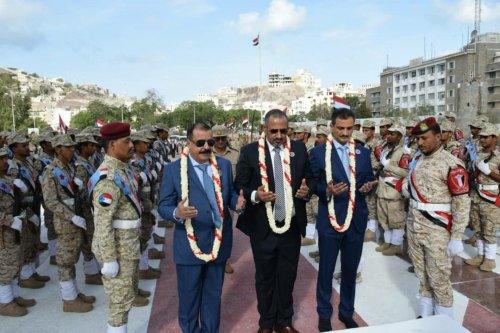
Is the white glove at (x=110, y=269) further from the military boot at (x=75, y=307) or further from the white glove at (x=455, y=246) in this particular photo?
the white glove at (x=455, y=246)

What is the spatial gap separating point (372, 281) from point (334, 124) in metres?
2.34

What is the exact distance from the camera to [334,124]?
3914 millimetres

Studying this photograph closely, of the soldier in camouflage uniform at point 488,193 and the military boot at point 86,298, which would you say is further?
the soldier in camouflage uniform at point 488,193

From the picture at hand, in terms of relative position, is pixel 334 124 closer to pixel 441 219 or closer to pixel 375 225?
pixel 441 219

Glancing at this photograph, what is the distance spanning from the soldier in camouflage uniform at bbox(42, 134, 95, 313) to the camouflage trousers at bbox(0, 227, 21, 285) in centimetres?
45

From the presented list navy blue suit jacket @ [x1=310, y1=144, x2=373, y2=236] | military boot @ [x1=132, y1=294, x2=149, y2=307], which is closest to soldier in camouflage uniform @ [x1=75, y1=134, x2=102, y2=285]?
military boot @ [x1=132, y1=294, x2=149, y2=307]

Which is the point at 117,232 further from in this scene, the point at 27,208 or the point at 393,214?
the point at 393,214

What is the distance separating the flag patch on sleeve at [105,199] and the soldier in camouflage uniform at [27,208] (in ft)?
7.45

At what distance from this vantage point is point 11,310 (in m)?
4.36

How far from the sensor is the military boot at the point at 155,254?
6164mm

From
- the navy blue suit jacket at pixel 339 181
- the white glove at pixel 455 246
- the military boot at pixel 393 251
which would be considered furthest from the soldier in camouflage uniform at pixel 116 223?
the military boot at pixel 393 251

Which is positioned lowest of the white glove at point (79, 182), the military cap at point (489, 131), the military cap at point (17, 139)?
the white glove at point (79, 182)

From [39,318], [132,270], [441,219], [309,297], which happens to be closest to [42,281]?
[39,318]

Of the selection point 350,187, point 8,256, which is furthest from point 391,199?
point 8,256
